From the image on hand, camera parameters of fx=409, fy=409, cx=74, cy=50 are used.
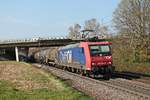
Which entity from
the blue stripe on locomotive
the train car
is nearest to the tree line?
the blue stripe on locomotive

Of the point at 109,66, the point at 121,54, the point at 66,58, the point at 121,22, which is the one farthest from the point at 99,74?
the point at 121,22

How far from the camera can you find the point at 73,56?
37531 millimetres

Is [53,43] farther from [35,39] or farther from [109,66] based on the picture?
[109,66]

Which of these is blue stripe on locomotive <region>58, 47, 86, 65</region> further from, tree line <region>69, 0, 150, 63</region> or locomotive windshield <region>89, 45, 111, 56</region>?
tree line <region>69, 0, 150, 63</region>

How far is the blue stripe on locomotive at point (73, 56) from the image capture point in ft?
109

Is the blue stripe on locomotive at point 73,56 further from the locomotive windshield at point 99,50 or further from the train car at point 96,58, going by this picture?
the locomotive windshield at point 99,50

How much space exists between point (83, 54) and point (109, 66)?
2345 millimetres

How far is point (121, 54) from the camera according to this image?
55.3m

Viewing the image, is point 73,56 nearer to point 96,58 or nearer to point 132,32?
point 96,58

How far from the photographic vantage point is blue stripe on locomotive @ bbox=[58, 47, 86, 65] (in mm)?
33256

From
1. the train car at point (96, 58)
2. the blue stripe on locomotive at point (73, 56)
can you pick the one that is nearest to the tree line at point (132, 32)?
the blue stripe on locomotive at point (73, 56)

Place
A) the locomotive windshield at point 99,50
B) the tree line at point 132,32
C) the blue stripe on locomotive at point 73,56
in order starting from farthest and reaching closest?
the tree line at point 132,32 → the blue stripe on locomotive at point 73,56 → the locomotive windshield at point 99,50

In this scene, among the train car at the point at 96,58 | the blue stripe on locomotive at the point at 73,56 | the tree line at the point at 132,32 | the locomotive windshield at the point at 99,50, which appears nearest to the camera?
the train car at the point at 96,58

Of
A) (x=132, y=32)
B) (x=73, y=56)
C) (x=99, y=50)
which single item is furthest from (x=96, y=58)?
(x=132, y=32)
